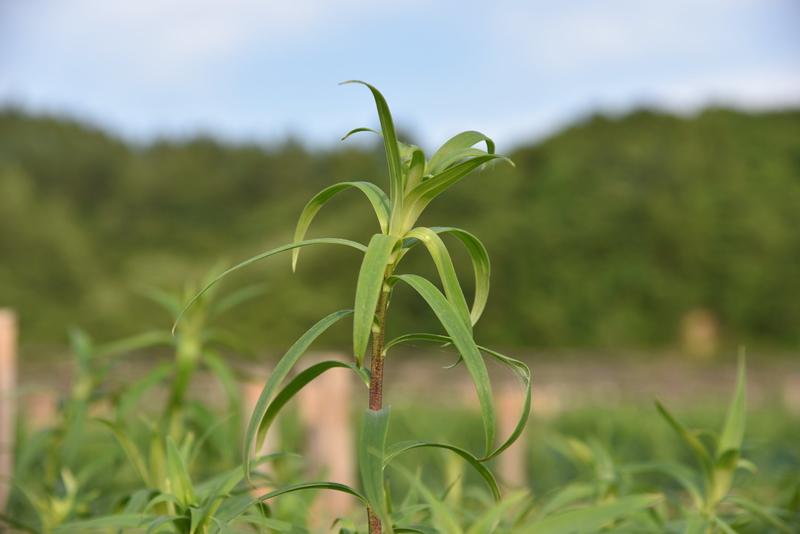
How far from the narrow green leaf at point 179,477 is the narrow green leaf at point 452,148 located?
29 cm

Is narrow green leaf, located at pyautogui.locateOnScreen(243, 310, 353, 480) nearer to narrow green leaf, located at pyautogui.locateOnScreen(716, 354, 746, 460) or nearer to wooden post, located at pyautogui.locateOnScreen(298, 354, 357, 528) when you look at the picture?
narrow green leaf, located at pyautogui.locateOnScreen(716, 354, 746, 460)

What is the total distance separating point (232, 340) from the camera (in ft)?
3.93

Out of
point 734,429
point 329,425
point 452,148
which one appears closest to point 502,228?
point 329,425

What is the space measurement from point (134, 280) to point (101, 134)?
9.33 feet

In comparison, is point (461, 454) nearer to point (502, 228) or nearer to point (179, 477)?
point (179, 477)

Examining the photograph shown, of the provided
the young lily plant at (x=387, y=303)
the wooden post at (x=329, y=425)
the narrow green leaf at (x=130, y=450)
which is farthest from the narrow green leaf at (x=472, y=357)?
the wooden post at (x=329, y=425)

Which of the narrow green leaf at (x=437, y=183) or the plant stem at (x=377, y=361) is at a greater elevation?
the narrow green leaf at (x=437, y=183)

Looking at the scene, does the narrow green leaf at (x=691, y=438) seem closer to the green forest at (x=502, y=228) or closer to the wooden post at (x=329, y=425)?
the wooden post at (x=329, y=425)

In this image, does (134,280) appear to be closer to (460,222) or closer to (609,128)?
(460,222)

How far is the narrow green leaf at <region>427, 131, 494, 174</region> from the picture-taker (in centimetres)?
57

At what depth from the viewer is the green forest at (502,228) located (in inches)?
324

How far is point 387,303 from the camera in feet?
1.80

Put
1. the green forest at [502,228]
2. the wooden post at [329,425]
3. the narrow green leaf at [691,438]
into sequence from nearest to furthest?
the narrow green leaf at [691,438] < the wooden post at [329,425] < the green forest at [502,228]

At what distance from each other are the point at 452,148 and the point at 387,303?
0.41 ft
